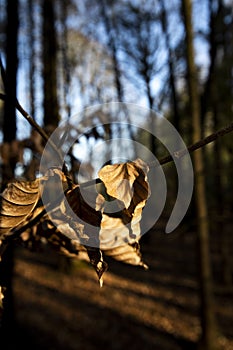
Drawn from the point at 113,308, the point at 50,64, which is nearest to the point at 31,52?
the point at 50,64

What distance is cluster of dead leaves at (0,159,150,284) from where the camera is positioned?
0.52m

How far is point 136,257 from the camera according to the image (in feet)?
2.47

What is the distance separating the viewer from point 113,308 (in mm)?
6664

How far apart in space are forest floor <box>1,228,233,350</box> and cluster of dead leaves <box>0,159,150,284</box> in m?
3.69

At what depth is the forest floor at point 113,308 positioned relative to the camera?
214 inches

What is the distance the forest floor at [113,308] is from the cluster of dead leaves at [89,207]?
3.69m

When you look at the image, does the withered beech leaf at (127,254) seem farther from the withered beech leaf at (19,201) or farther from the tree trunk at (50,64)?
the tree trunk at (50,64)

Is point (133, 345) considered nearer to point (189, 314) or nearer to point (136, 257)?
point (189, 314)

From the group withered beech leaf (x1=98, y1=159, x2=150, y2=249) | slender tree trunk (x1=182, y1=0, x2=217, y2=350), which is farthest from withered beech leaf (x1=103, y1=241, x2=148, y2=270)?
slender tree trunk (x1=182, y1=0, x2=217, y2=350)

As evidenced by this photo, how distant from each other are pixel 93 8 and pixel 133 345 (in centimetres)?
924

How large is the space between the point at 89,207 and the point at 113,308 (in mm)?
6519

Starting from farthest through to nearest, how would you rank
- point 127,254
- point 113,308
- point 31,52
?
point 31,52
point 113,308
point 127,254

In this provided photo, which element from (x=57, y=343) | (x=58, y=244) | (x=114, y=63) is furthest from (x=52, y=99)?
(x=58, y=244)

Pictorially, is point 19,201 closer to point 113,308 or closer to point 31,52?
point 113,308
